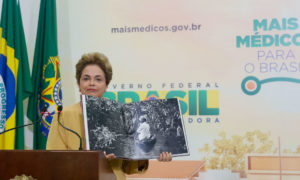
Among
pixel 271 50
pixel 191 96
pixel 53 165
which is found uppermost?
pixel 271 50

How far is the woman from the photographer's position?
1951 millimetres

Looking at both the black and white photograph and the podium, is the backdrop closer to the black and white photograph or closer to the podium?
the black and white photograph

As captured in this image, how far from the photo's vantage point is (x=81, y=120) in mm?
2010

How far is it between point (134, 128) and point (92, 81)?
390mm

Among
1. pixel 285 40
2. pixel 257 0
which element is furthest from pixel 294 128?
pixel 257 0

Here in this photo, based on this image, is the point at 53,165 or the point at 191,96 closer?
the point at 53,165

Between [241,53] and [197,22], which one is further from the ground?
[197,22]

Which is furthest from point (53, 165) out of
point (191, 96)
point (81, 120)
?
point (191, 96)

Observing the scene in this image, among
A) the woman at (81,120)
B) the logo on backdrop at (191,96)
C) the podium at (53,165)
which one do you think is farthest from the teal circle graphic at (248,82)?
the podium at (53,165)

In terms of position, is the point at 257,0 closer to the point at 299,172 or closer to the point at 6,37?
the point at 299,172

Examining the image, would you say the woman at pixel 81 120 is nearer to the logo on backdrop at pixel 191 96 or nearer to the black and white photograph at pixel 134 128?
the black and white photograph at pixel 134 128

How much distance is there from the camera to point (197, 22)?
3422 mm

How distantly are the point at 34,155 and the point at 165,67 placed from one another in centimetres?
219

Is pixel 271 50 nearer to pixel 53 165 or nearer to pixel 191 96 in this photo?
Result: pixel 191 96
